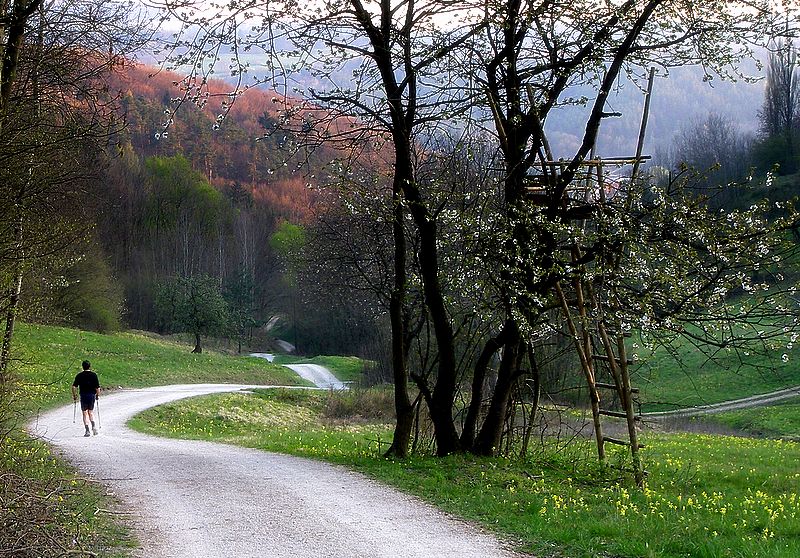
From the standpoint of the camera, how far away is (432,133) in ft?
44.1

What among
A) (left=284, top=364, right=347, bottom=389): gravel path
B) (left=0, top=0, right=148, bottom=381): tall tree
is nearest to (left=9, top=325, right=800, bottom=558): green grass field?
(left=0, top=0, right=148, bottom=381): tall tree

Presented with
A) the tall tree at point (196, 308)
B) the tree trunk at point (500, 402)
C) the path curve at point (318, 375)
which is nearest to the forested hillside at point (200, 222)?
the tall tree at point (196, 308)

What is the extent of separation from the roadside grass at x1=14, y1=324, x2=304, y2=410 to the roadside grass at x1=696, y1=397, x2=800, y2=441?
23.2 meters

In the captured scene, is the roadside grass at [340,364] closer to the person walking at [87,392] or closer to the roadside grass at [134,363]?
the roadside grass at [134,363]

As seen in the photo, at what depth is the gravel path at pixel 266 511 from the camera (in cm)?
768

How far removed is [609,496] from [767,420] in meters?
28.1

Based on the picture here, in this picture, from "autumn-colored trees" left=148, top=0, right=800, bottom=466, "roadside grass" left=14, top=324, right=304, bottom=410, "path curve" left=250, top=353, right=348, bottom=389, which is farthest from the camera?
"path curve" left=250, top=353, right=348, bottom=389

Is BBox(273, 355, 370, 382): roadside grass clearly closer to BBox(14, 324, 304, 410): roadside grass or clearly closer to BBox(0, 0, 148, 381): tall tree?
BBox(14, 324, 304, 410): roadside grass

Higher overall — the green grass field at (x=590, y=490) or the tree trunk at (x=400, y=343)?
the tree trunk at (x=400, y=343)

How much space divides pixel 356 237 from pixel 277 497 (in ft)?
30.6

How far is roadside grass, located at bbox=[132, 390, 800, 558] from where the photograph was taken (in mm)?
7664

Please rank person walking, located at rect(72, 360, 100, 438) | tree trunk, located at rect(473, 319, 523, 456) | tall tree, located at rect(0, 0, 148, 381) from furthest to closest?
1. person walking, located at rect(72, 360, 100, 438)
2. tree trunk, located at rect(473, 319, 523, 456)
3. tall tree, located at rect(0, 0, 148, 381)

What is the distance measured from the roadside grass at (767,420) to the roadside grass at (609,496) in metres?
12.4

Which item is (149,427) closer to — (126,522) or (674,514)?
(126,522)
